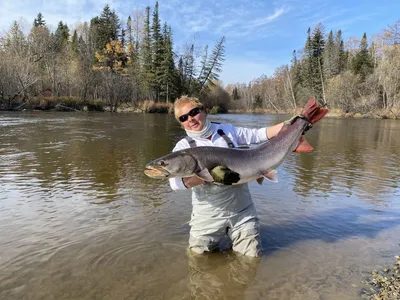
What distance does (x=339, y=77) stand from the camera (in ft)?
204

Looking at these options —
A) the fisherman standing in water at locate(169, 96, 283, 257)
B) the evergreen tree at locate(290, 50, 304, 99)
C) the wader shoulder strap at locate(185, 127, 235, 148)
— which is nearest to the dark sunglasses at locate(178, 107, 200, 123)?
the fisherman standing in water at locate(169, 96, 283, 257)

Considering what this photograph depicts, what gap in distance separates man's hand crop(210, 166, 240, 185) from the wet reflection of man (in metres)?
1.30

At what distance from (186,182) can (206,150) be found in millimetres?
463

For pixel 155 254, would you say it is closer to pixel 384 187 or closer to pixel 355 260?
pixel 355 260

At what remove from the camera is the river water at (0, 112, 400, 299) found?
4.10m

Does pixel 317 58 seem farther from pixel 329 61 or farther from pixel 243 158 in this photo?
pixel 243 158

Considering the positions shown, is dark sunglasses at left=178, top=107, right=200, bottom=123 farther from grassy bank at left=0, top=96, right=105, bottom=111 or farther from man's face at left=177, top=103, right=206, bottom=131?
grassy bank at left=0, top=96, right=105, bottom=111

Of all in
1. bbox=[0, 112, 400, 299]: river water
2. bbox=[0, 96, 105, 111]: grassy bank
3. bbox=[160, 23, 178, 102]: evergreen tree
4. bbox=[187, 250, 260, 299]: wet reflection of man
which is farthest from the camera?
bbox=[160, 23, 178, 102]: evergreen tree

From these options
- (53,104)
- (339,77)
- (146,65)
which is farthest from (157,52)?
(339,77)

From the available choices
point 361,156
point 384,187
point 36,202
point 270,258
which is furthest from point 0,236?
point 361,156

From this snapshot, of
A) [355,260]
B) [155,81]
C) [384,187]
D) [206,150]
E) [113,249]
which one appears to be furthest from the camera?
[155,81]

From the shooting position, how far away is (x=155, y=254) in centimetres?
497

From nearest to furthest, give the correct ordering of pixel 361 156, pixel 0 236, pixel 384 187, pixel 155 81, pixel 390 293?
pixel 390 293
pixel 0 236
pixel 384 187
pixel 361 156
pixel 155 81

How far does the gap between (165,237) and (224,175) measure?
2.27 m
